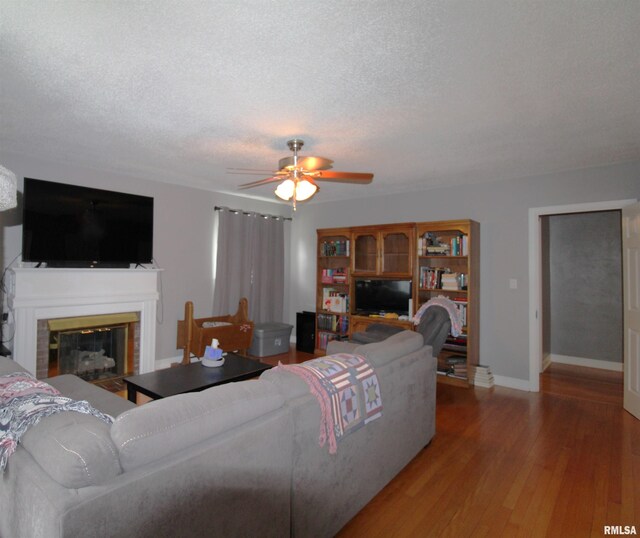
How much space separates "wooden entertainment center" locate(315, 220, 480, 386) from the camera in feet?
14.4

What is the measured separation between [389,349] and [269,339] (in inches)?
132

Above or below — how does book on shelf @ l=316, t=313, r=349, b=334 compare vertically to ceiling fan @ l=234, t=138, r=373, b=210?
below

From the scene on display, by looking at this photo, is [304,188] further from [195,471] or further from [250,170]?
[195,471]

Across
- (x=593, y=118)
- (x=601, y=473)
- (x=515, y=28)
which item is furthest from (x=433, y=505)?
(x=593, y=118)

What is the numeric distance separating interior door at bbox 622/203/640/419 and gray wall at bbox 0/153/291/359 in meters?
4.80

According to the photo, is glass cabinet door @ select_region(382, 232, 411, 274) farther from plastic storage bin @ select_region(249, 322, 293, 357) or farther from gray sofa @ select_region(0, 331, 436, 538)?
gray sofa @ select_region(0, 331, 436, 538)

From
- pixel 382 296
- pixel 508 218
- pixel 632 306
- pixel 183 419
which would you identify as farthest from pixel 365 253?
pixel 183 419

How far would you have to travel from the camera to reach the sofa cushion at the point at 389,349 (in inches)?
86.6

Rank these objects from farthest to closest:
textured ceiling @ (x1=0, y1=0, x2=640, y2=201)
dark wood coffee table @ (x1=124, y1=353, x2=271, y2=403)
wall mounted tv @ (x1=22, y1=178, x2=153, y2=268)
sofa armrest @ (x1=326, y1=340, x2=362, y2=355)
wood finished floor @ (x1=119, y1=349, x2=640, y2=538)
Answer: wall mounted tv @ (x1=22, y1=178, x2=153, y2=268) < dark wood coffee table @ (x1=124, y1=353, x2=271, y2=403) < sofa armrest @ (x1=326, y1=340, x2=362, y2=355) < wood finished floor @ (x1=119, y1=349, x2=640, y2=538) < textured ceiling @ (x1=0, y1=0, x2=640, y2=201)

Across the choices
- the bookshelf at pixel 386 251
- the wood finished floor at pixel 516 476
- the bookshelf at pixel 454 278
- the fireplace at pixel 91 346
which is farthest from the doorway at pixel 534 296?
the fireplace at pixel 91 346

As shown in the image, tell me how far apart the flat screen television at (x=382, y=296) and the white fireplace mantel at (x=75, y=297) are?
270 centimetres

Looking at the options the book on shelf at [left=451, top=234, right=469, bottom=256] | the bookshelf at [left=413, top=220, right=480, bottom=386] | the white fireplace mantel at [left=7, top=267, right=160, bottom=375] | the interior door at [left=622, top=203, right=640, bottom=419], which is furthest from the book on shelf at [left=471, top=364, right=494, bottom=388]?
the white fireplace mantel at [left=7, top=267, right=160, bottom=375]

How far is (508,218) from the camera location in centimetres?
441

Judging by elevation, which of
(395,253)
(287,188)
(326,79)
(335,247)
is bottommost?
(395,253)
